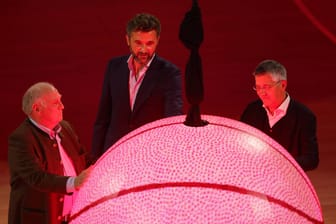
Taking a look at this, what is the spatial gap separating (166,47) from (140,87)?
5.43 metres

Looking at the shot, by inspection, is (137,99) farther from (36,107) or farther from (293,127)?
(293,127)

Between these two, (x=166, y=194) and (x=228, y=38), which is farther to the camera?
(x=228, y=38)

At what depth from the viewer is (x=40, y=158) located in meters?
3.23

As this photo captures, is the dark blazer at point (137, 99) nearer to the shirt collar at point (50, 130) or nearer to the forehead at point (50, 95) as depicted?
the shirt collar at point (50, 130)

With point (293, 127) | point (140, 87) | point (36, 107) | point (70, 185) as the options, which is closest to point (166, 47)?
point (140, 87)

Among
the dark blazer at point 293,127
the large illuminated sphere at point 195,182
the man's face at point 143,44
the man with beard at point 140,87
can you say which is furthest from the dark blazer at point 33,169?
the large illuminated sphere at point 195,182

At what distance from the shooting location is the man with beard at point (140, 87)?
133 inches

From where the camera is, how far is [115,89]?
3.54 metres

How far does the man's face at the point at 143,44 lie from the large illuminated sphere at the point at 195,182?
2.09 m

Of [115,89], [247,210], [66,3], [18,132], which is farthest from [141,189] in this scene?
[66,3]

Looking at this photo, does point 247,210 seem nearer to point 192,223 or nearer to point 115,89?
point 192,223

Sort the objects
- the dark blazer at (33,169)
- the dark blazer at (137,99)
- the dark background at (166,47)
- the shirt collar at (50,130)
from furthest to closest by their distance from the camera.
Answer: the dark background at (166,47), the dark blazer at (137,99), the shirt collar at (50,130), the dark blazer at (33,169)

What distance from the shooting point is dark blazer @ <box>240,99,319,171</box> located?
306 centimetres

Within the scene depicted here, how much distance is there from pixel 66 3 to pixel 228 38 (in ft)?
9.47
